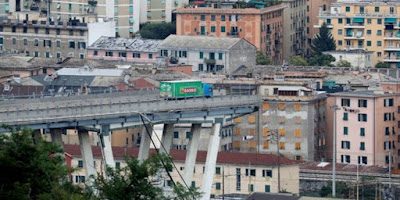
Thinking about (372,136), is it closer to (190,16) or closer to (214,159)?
(214,159)

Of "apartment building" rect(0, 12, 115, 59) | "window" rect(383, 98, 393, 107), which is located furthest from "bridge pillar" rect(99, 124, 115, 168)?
"apartment building" rect(0, 12, 115, 59)

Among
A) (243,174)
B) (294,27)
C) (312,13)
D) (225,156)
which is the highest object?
(312,13)

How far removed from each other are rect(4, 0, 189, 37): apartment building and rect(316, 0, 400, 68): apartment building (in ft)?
29.1

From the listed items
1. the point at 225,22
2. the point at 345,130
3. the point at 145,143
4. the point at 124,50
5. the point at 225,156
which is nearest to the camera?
the point at 145,143

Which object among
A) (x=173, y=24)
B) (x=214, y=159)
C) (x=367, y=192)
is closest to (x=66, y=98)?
(x=214, y=159)

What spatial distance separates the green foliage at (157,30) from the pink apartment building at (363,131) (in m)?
25.1

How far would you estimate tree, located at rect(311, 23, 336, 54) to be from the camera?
103m

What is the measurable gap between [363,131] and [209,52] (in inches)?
637

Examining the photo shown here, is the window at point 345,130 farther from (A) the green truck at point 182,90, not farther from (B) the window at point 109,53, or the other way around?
(B) the window at point 109,53

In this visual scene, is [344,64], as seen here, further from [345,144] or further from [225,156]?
[225,156]

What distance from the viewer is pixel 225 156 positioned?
74188 millimetres

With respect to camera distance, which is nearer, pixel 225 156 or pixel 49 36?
pixel 225 156

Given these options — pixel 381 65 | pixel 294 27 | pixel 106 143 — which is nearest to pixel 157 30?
pixel 294 27

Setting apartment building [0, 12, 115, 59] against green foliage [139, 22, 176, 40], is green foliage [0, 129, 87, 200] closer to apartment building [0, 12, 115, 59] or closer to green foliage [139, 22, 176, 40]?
apartment building [0, 12, 115, 59]
